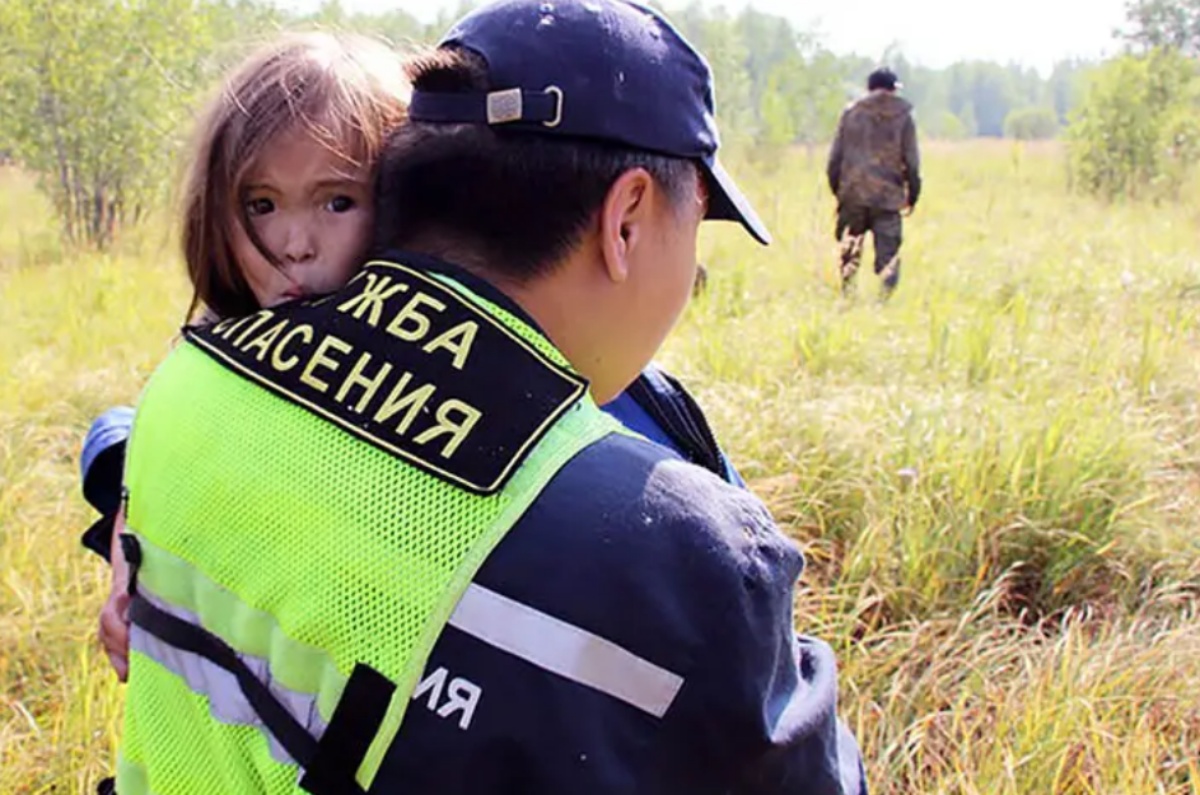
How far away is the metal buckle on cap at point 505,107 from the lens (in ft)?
2.84

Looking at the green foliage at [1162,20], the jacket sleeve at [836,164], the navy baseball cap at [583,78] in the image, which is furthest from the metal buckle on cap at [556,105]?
the green foliage at [1162,20]

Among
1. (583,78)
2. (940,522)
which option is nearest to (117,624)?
(583,78)

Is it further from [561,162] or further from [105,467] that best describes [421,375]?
[105,467]

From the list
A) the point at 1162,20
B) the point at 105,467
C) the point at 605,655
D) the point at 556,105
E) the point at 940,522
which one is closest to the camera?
the point at 605,655

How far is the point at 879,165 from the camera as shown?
7.03 m

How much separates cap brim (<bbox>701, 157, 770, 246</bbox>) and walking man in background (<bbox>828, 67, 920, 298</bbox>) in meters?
6.07

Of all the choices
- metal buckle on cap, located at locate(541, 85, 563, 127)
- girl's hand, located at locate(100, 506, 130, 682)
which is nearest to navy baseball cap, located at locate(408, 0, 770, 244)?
metal buckle on cap, located at locate(541, 85, 563, 127)

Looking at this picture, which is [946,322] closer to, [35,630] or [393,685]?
[35,630]

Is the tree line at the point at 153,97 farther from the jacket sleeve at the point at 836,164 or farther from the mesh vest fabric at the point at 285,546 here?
the jacket sleeve at the point at 836,164

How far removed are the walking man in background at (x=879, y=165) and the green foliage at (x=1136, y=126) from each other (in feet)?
27.8

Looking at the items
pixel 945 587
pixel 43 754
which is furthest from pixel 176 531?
pixel 945 587

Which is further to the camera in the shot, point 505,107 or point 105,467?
point 105,467

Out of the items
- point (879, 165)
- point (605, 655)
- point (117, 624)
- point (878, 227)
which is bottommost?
point (878, 227)

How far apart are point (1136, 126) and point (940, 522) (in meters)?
13.9
